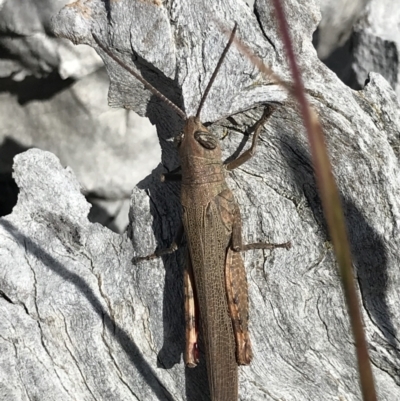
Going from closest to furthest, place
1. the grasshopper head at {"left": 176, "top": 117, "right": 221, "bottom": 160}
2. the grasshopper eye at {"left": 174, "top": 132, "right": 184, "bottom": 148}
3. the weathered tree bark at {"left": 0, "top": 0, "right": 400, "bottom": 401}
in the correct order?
1. the weathered tree bark at {"left": 0, "top": 0, "right": 400, "bottom": 401}
2. the grasshopper head at {"left": 176, "top": 117, "right": 221, "bottom": 160}
3. the grasshopper eye at {"left": 174, "top": 132, "right": 184, "bottom": 148}

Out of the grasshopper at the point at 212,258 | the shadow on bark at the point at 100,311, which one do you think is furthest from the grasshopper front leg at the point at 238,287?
the shadow on bark at the point at 100,311

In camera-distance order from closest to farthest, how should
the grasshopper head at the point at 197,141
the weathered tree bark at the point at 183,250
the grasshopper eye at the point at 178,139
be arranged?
the weathered tree bark at the point at 183,250
the grasshopper head at the point at 197,141
the grasshopper eye at the point at 178,139

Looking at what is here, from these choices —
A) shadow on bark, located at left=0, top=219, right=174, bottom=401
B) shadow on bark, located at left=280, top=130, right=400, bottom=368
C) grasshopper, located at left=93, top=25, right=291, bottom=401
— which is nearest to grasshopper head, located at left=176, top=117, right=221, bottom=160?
grasshopper, located at left=93, top=25, right=291, bottom=401

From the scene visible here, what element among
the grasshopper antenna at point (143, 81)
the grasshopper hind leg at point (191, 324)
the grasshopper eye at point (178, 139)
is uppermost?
the grasshopper antenna at point (143, 81)

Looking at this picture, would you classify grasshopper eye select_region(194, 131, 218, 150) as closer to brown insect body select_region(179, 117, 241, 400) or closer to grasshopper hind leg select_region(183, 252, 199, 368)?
brown insect body select_region(179, 117, 241, 400)

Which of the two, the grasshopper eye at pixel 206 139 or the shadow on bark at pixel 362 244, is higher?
the grasshopper eye at pixel 206 139

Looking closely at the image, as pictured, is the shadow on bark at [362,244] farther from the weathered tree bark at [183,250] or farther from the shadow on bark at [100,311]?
the shadow on bark at [100,311]

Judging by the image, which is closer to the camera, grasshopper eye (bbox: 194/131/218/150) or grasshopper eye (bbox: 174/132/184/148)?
grasshopper eye (bbox: 194/131/218/150)
